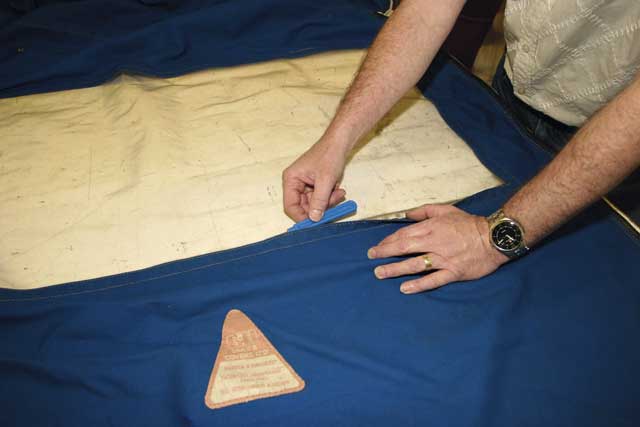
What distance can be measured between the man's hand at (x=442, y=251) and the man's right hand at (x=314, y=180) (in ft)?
0.41

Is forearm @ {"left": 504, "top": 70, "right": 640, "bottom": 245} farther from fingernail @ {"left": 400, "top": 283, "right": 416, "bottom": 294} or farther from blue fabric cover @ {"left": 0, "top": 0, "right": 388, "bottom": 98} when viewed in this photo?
blue fabric cover @ {"left": 0, "top": 0, "right": 388, "bottom": 98}

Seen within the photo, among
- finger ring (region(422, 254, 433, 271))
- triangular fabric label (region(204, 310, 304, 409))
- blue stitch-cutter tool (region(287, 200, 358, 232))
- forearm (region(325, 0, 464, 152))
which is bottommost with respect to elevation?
triangular fabric label (region(204, 310, 304, 409))

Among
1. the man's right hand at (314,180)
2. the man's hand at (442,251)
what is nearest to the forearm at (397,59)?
the man's right hand at (314,180)

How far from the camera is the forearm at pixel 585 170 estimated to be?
58 centimetres

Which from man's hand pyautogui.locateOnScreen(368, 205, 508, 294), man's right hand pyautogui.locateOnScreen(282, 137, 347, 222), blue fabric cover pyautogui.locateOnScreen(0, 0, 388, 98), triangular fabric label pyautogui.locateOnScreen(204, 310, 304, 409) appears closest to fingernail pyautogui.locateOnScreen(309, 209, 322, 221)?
man's right hand pyautogui.locateOnScreen(282, 137, 347, 222)

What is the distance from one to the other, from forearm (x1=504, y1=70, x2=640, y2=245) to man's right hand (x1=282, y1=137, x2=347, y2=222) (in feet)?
0.96

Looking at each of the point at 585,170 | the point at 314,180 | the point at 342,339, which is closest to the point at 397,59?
the point at 314,180

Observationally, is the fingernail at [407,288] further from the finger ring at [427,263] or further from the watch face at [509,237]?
the watch face at [509,237]

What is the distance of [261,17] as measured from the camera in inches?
44.6

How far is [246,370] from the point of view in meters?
0.59

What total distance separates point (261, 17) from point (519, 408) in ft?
3.37

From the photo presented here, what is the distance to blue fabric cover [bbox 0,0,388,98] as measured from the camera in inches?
Answer: 39.8

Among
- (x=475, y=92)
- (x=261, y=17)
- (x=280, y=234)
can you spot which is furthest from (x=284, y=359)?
(x=261, y=17)

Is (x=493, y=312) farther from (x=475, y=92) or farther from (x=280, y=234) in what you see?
(x=475, y=92)
